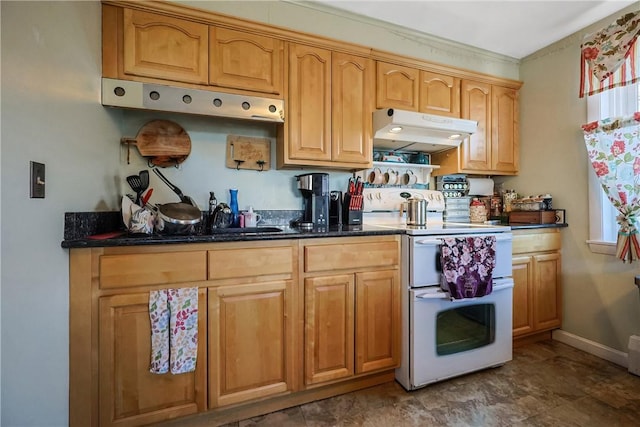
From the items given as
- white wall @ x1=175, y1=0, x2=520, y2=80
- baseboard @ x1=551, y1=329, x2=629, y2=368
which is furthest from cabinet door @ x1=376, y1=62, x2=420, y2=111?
baseboard @ x1=551, y1=329, x2=629, y2=368

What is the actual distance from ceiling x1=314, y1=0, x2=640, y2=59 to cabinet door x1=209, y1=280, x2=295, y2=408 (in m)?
2.04

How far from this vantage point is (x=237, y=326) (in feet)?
4.63

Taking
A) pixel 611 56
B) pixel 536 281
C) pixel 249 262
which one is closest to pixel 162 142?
pixel 249 262

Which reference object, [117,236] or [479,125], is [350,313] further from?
[479,125]

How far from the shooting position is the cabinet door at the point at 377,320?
1656 mm

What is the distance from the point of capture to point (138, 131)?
1.80m

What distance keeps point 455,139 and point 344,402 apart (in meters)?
2.09

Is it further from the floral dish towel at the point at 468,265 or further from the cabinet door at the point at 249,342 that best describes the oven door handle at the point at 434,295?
the cabinet door at the point at 249,342

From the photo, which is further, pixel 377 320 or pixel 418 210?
pixel 418 210

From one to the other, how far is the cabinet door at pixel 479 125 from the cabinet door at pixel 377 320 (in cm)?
141

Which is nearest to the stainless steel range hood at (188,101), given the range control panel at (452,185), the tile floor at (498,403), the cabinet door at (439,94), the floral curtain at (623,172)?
the cabinet door at (439,94)

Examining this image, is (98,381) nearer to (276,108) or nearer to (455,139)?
(276,108)

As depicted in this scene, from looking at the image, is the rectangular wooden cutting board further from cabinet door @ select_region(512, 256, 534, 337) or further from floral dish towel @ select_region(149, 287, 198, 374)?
cabinet door @ select_region(512, 256, 534, 337)

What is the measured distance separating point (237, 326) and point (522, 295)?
215cm
